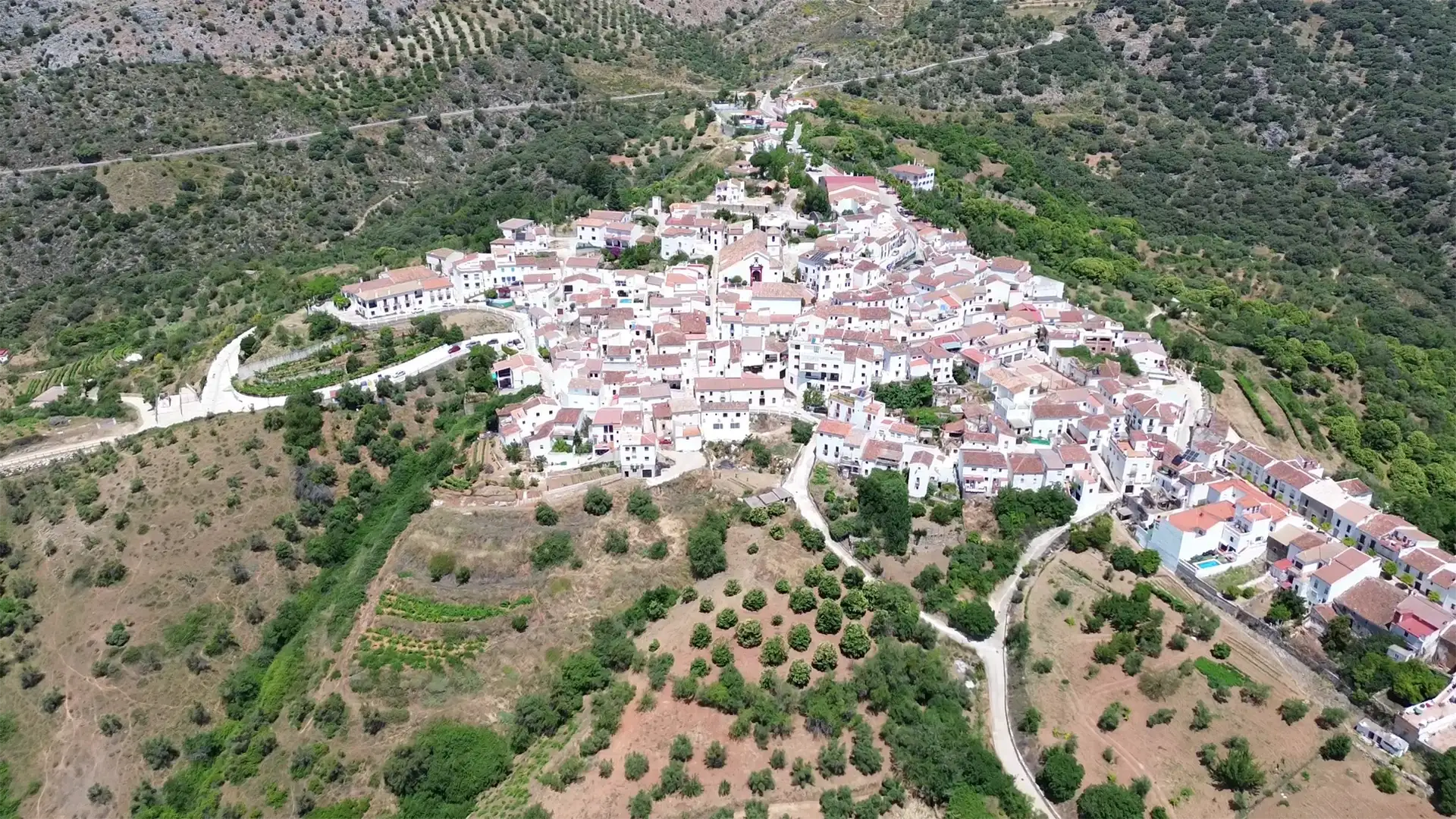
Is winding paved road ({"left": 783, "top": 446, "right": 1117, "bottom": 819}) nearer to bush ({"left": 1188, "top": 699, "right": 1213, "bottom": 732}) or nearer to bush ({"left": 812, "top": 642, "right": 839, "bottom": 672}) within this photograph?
bush ({"left": 812, "top": 642, "right": 839, "bottom": 672})

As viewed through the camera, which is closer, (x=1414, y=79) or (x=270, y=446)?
(x=270, y=446)

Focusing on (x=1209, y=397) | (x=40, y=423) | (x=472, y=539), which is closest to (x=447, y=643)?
(x=472, y=539)

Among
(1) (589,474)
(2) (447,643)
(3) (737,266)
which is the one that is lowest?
(2) (447,643)

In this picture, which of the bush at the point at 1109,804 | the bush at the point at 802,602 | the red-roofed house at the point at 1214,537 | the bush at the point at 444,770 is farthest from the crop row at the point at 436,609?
the red-roofed house at the point at 1214,537

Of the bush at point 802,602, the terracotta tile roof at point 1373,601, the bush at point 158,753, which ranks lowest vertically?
the bush at point 158,753

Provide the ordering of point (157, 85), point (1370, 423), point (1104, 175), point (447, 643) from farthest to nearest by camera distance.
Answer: point (1104, 175), point (157, 85), point (1370, 423), point (447, 643)

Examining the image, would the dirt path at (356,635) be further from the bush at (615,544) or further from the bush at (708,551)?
the bush at (708,551)

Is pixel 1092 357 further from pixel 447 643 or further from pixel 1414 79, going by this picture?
pixel 1414 79
